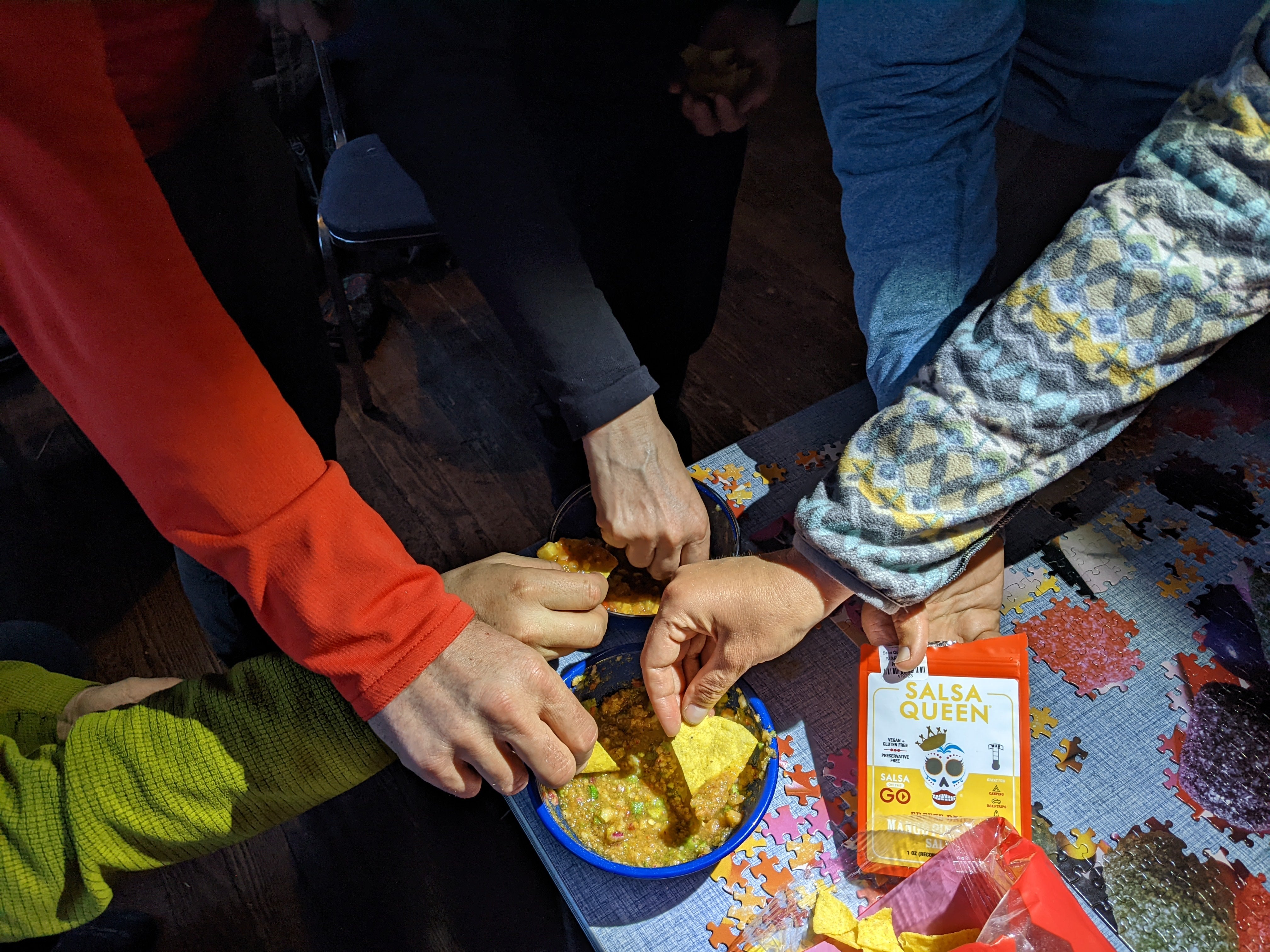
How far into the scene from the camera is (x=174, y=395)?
2.18 feet

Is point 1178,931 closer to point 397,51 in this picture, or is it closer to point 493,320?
point 397,51

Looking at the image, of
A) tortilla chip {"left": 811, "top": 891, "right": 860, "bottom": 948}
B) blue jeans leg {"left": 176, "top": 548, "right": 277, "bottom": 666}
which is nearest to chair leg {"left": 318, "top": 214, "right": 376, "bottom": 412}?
blue jeans leg {"left": 176, "top": 548, "right": 277, "bottom": 666}

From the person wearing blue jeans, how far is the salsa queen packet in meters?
0.34

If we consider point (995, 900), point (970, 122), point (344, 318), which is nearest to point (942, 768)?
point (995, 900)

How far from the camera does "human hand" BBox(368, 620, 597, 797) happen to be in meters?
0.71

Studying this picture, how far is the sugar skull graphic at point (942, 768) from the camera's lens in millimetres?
796

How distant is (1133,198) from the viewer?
68cm

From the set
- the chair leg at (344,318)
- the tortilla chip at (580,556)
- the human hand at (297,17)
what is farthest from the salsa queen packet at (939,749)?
the chair leg at (344,318)

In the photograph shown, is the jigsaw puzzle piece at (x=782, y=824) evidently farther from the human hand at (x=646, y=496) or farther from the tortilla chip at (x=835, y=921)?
the human hand at (x=646, y=496)

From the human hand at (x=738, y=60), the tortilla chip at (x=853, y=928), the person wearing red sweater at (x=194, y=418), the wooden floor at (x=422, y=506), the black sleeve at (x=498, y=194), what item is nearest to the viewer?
the person wearing red sweater at (x=194, y=418)

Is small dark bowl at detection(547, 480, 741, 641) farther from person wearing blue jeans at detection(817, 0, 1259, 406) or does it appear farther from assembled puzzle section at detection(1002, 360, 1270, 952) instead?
assembled puzzle section at detection(1002, 360, 1270, 952)

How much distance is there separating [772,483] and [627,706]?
0.39 metres

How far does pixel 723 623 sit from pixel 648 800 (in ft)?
0.70

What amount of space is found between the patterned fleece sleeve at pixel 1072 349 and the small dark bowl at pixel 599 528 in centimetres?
24
